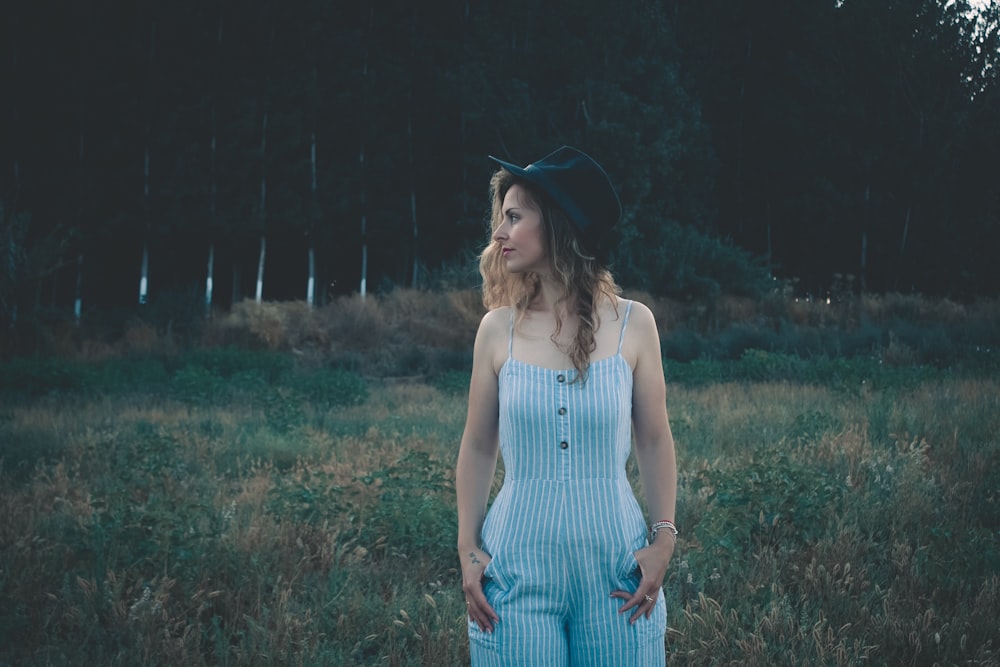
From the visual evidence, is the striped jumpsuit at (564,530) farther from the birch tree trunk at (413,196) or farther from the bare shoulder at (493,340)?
the birch tree trunk at (413,196)

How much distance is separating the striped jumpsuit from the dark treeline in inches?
821

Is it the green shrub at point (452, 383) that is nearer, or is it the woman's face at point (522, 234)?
the woman's face at point (522, 234)

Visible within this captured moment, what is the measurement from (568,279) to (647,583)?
815mm

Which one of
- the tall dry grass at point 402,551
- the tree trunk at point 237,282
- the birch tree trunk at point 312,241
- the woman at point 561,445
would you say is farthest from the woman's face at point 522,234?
the tree trunk at point 237,282

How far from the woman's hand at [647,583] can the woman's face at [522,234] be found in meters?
0.82

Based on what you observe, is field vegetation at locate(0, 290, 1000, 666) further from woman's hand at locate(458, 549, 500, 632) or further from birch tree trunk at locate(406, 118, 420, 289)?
birch tree trunk at locate(406, 118, 420, 289)

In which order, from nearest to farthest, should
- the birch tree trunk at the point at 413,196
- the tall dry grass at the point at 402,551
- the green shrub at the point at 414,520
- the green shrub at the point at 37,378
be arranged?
the tall dry grass at the point at 402,551 → the green shrub at the point at 414,520 → the green shrub at the point at 37,378 → the birch tree trunk at the point at 413,196

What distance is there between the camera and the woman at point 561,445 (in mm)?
1999

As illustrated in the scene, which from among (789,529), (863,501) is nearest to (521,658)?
(789,529)

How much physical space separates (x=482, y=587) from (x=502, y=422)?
0.43m

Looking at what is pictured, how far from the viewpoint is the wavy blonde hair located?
2.15 meters

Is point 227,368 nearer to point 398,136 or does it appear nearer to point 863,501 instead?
point 863,501

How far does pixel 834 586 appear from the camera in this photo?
440 centimetres

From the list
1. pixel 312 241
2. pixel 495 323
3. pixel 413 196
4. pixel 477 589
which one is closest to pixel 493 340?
pixel 495 323
